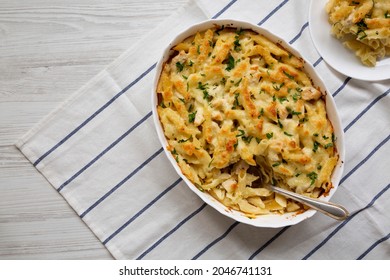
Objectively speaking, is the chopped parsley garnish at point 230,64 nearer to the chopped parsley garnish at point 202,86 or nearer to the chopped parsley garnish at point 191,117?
the chopped parsley garnish at point 202,86

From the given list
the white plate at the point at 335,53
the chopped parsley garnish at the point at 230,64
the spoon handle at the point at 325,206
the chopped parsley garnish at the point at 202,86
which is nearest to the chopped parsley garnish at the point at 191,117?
the chopped parsley garnish at the point at 202,86

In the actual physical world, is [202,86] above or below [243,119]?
above

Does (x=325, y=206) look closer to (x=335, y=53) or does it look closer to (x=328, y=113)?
(x=328, y=113)

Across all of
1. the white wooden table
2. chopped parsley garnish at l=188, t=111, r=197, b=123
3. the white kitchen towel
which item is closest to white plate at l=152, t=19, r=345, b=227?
chopped parsley garnish at l=188, t=111, r=197, b=123

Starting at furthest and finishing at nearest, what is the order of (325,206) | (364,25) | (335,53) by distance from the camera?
(335,53) → (364,25) → (325,206)

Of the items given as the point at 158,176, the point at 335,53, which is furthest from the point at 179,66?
the point at 335,53
